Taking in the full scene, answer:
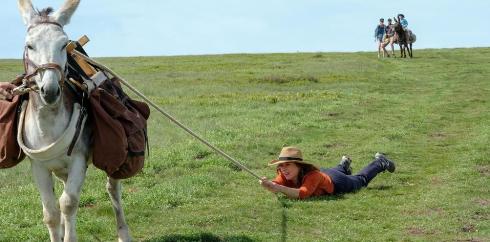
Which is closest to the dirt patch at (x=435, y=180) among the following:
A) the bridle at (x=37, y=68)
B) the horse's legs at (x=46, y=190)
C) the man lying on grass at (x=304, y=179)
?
the man lying on grass at (x=304, y=179)

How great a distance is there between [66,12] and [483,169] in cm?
906

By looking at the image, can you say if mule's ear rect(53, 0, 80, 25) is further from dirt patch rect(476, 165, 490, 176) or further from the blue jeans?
dirt patch rect(476, 165, 490, 176)

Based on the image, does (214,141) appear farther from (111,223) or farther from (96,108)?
(96,108)

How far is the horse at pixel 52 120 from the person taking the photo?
6523 mm

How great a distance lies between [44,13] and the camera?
7.02 metres

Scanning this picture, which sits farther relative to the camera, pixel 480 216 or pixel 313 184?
pixel 313 184

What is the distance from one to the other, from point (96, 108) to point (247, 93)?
848 inches

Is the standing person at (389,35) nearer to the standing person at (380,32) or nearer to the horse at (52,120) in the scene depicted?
the standing person at (380,32)

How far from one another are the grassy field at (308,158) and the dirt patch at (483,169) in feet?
0.19

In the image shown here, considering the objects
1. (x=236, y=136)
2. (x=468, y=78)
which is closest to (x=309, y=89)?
(x=468, y=78)

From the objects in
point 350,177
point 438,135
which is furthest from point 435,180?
point 438,135

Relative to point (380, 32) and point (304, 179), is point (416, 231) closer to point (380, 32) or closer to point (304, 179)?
point (304, 179)

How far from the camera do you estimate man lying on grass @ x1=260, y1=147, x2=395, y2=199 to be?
1098 centimetres

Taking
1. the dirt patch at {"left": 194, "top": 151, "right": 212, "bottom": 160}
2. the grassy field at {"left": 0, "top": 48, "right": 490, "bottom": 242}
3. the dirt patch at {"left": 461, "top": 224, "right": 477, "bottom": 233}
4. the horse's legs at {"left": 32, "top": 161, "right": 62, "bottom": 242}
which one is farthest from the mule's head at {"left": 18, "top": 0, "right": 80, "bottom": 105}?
the dirt patch at {"left": 194, "top": 151, "right": 212, "bottom": 160}
